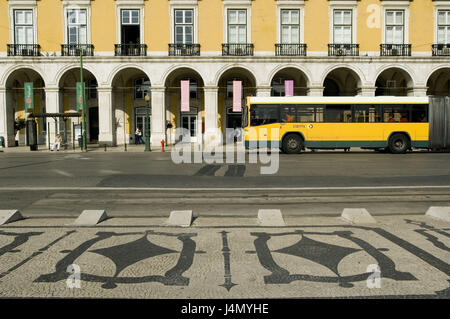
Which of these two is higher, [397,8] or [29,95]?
[397,8]

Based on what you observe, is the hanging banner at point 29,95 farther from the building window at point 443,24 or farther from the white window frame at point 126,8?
the building window at point 443,24

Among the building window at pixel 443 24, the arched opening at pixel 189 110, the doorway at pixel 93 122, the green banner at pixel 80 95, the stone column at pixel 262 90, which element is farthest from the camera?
the doorway at pixel 93 122

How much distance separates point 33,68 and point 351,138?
82.4 feet

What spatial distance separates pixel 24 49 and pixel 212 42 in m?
15.3

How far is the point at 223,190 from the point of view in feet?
33.2

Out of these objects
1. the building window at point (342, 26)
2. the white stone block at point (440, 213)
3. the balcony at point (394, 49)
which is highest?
the building window at point (342, 26)

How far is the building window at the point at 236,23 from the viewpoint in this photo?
104ft

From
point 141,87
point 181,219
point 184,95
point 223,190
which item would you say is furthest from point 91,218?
point 141,87

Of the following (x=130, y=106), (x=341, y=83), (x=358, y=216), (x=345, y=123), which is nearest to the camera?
(x=358, y=216)

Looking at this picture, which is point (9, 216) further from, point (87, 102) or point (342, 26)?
point (87, 102)

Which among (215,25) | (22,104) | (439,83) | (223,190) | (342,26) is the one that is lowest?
(223,190)

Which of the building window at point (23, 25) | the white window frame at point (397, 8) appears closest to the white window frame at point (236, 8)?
the white window frame at point (397, 8)

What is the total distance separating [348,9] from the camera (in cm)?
3178

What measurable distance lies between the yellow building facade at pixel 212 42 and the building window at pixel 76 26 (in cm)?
8
